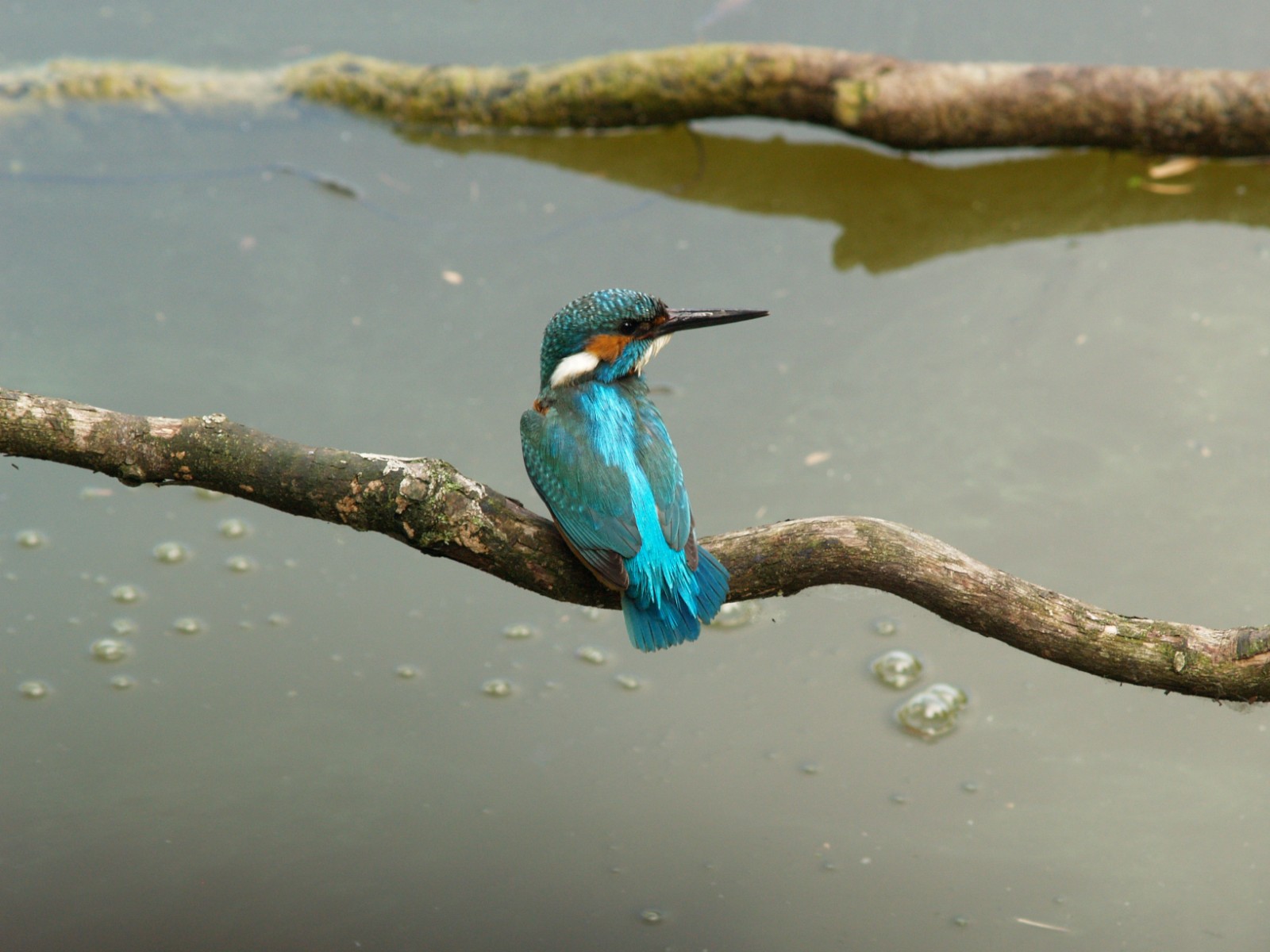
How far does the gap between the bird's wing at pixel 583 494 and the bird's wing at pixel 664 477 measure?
7 cm

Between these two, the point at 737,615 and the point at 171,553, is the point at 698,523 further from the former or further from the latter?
the point at 171,553

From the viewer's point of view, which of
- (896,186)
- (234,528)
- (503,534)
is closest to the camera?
(503,534)

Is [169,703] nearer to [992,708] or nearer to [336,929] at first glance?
[336,929]

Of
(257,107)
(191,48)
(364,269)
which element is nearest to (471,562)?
(364,269)

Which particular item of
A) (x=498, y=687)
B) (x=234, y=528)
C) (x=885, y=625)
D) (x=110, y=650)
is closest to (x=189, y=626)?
(x=110, y=650)

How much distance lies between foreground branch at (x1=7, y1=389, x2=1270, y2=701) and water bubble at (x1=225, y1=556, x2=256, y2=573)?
1133 mm

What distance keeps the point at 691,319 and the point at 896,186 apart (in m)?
2.44

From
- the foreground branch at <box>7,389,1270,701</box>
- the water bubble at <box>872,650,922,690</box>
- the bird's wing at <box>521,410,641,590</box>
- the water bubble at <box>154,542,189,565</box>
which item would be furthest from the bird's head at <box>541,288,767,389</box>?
the water bubble at <box>154,542,189,565</box>

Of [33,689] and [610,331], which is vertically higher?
[610,331]

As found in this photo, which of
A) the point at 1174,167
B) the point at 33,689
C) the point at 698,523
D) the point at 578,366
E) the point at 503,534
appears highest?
the point at 1174,167

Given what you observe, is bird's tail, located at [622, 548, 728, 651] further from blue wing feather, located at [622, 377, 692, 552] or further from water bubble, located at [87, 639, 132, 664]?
water bubble, located at [87, 639, 132, 664]

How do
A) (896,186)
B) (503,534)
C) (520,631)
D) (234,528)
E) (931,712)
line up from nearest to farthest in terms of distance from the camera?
(503,534), (931,712), (520,631), (234,528), (896,186)

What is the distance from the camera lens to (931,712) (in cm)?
307

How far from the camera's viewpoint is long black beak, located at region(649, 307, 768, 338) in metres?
2.66
